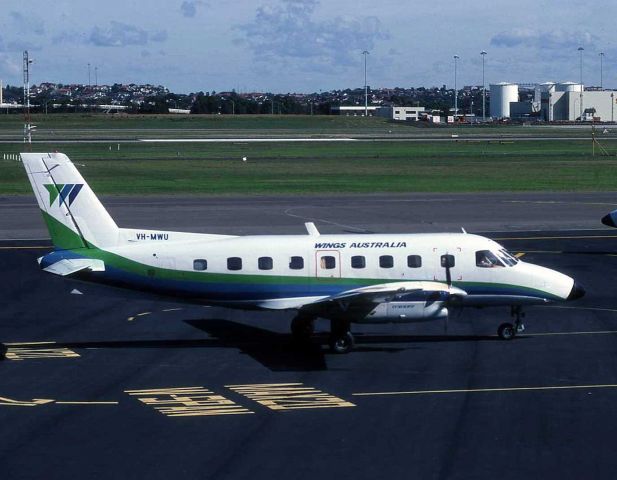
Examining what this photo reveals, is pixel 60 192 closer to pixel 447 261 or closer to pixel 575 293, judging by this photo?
pixel 447 261

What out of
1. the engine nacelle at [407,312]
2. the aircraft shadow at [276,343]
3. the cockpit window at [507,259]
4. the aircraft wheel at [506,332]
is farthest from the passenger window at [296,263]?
the aircraft wheel at [506,332]

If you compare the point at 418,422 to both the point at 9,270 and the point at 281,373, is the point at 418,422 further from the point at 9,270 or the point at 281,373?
the point at 9,270

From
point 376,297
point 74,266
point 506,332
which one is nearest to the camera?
point 376,297

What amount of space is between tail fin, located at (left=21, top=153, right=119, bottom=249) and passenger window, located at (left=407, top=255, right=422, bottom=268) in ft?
26.0

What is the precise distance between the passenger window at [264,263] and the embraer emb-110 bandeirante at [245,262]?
3 cm

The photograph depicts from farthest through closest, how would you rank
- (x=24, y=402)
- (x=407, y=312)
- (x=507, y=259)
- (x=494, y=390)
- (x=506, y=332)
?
1. (x=506, y=332)
2. (x=507, y=259)
3. (x=407, y=312)
4. (x=494, y=390)
5. (x=24, y=402)

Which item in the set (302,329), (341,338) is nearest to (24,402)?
(302,329)

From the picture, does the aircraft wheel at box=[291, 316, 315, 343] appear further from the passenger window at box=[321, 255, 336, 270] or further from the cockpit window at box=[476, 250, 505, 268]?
the cockpit window at box=[476, 250, 505, 268]

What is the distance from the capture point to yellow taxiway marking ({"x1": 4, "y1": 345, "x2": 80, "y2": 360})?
28125mm

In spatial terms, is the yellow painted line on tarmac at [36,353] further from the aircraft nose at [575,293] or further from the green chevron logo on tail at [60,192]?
the aircraft nose at [575,293]

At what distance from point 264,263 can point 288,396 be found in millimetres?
5684

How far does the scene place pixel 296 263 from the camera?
1126 inches

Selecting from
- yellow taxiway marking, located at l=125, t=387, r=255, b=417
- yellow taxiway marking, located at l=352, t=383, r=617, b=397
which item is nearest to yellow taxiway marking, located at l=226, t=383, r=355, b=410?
yellow taxiway marking, located at l=125, t=387, r=255, b=417

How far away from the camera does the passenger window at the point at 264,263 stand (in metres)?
28.5
